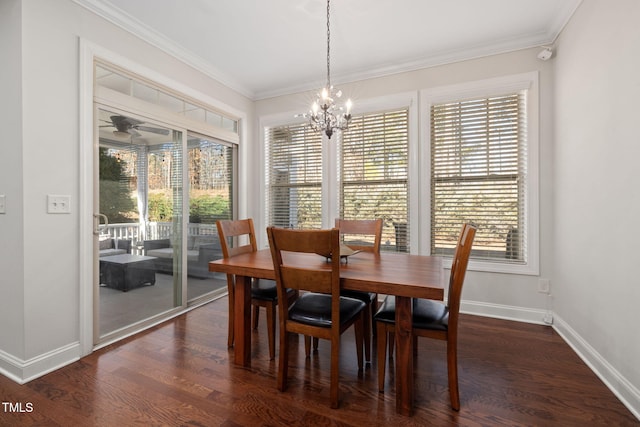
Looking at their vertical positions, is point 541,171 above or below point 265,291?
above

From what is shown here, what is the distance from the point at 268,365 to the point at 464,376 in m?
1.35

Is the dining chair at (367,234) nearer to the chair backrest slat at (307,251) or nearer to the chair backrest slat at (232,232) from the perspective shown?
the chair backrest slat at (307,251)

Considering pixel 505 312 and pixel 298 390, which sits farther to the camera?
pixel 505 312

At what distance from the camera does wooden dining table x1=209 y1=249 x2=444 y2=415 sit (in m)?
1.57

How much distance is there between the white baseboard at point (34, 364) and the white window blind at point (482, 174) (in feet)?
11.1

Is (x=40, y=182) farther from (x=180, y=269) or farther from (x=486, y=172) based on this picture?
(x=486, y=172)

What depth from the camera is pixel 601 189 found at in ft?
6.61

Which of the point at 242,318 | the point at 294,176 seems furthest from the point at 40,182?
the point at 294,176

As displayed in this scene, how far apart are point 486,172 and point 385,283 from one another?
2211mm

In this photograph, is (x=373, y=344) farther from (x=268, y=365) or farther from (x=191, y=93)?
(x=191, y=93)

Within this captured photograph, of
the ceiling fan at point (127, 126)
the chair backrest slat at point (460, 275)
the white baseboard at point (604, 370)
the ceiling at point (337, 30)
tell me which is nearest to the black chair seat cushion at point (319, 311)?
the chair backrest slat at point (460, 275)

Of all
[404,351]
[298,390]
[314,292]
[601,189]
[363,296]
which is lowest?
[298,390]

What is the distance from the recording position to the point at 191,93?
10.6 ft

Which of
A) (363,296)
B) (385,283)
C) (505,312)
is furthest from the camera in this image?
(505,312)
